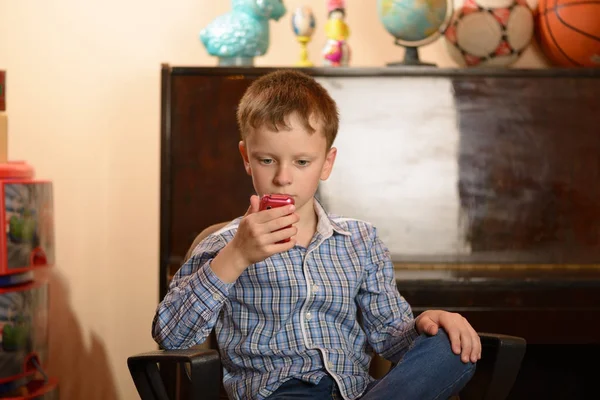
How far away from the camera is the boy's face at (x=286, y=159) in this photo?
64.0 inches

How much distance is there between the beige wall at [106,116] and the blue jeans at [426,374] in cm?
176

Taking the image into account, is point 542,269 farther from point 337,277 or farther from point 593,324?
point 337,277

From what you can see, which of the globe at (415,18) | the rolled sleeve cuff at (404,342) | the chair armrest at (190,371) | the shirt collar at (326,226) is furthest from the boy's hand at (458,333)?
the globe at (415,18)

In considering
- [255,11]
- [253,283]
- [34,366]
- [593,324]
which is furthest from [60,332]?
[593,324]

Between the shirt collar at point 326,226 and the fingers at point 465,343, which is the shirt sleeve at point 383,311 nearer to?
the shirt collar at point 326,226

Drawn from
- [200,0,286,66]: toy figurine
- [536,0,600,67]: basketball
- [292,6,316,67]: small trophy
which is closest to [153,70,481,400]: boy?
[200,0,286,66]: toy figurine

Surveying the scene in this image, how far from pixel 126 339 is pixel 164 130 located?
104 cm

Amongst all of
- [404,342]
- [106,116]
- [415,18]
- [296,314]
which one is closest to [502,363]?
[404,342]

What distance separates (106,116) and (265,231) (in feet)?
5.96

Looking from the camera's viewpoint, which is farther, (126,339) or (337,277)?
(126,339)

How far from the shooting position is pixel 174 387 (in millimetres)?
2523

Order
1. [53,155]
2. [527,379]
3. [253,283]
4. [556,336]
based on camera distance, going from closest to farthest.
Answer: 1. [253,283]
2. [556,336]
3. [527,379]
4. [53,155]

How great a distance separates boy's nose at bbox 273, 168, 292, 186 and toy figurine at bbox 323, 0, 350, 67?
1232 millimetres

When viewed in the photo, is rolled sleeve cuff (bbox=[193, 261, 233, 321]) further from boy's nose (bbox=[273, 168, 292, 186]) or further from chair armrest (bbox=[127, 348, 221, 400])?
boy's nose (bbox=[273, 168, 292, 186])
